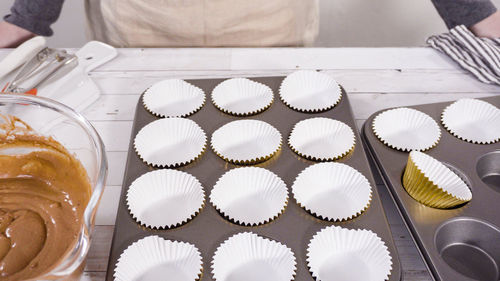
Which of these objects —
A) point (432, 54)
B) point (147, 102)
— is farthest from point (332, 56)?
point (147, 102)

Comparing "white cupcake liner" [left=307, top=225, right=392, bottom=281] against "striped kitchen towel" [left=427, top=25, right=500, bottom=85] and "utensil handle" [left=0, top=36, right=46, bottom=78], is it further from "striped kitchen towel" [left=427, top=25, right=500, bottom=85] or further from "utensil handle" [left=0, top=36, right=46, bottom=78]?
"utensil handle" [left=0, top=36, right=46, bottom=78]

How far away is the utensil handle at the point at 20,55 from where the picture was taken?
1139mm

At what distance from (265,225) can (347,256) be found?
17cm

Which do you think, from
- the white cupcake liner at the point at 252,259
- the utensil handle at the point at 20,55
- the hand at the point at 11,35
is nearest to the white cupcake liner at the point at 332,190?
the white cupcake liner at the point at 252,259

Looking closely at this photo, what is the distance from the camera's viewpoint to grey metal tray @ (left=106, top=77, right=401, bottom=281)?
79 cm

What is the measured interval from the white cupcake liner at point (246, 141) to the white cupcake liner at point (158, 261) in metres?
0.26

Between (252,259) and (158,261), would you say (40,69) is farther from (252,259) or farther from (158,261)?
(252,259)

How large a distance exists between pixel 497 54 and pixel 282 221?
0.90 metres

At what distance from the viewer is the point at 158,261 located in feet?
2.50

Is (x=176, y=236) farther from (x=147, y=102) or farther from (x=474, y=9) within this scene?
(x=474, y=9)

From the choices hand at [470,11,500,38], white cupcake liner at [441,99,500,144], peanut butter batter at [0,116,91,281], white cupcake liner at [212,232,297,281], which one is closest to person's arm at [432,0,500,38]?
hand at [470,11,500,38]

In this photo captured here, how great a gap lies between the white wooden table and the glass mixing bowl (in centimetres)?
23

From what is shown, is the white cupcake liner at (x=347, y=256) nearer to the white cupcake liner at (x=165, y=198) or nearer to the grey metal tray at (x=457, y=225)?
the grey metal tray at (x=457, y=225)

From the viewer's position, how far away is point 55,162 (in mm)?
836
